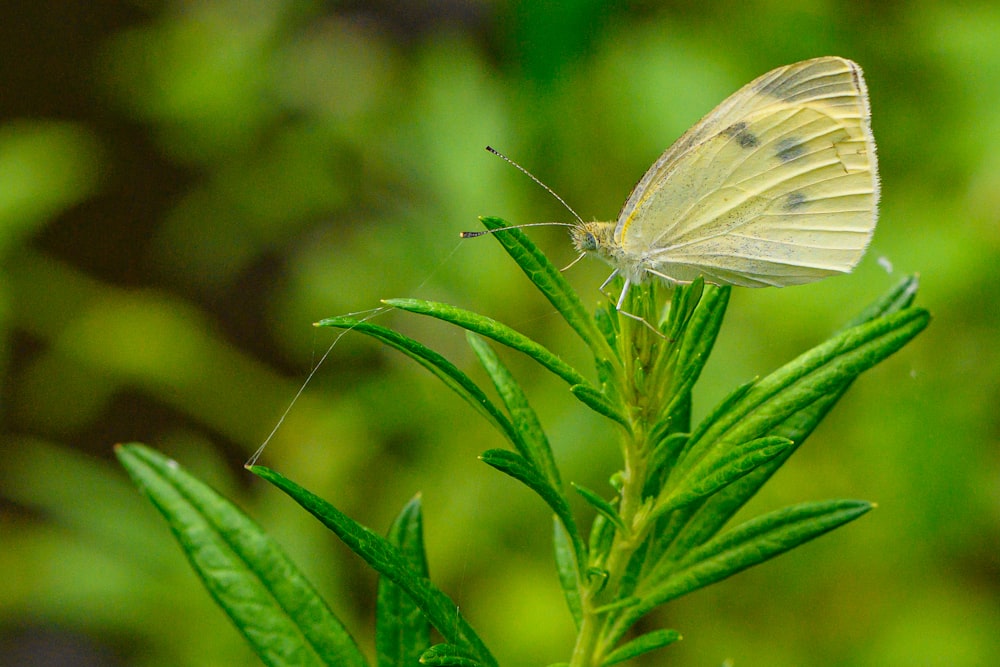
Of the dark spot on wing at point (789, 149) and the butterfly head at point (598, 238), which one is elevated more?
the dark spot on wing at point (789, 149)

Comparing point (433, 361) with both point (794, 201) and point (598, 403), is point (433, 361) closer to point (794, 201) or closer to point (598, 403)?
point (598, 403)

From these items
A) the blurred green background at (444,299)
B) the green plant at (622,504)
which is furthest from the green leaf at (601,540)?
the blurred green background at (444,299)

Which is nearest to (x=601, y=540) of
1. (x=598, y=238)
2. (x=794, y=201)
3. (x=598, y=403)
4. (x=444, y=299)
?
(x=598, y=403)

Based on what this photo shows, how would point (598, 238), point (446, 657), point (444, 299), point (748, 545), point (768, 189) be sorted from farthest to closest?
1. point (444, 299)
2. point (768, 189)
3. point (598, 238)
4. point (748, 545)
5. point (446, 657)

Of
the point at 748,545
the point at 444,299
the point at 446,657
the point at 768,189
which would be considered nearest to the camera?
the point at 446,657

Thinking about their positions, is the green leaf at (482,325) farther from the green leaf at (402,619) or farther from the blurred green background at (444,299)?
the blurred green background at (444,299)

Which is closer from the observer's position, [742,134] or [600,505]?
[600,505]
